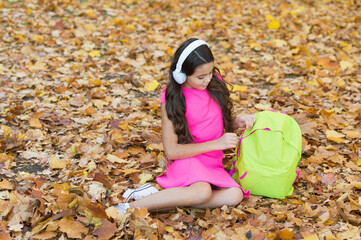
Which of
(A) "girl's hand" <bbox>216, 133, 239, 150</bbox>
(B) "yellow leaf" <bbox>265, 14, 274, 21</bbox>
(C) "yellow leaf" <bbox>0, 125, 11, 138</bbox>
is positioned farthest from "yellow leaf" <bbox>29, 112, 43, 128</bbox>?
(B) "yellow leaf" <bbox>265, 14, 274, 21</bbox>

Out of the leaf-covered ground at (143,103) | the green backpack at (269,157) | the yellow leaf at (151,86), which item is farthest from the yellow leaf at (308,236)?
the yellow leaf at (151,86)

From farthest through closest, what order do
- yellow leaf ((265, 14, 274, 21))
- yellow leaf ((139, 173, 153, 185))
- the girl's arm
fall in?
1. yellow leaf ((265, 14, 274, 21))
2. yellow leaf ((139, 173, 153, 185))
3. the girl's arm

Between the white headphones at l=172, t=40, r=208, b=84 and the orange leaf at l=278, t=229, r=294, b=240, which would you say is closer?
the orange leaf at l=278, t=229, r=294, b=240

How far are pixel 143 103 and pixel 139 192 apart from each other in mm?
1494

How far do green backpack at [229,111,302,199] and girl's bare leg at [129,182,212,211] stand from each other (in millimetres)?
362

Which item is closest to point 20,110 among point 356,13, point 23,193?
point 23,193

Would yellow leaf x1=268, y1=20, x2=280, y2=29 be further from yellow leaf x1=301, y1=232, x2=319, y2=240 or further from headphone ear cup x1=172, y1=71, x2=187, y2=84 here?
yellow leaf x1=301, y1=232, x2=319, y2=240

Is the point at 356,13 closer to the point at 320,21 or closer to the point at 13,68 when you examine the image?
the point at 320,21

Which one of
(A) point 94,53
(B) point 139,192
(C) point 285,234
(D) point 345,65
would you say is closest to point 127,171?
(B) point 139,192

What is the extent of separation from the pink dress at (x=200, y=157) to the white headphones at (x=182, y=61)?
0.60 feet

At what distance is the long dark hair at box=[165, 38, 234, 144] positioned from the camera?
2.54 m

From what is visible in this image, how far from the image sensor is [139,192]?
107 inches

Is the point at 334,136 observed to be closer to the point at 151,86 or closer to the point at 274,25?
the point at 151,86

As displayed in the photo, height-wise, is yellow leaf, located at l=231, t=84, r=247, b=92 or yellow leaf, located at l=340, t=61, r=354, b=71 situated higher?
yellow leaf, located at l=340, t=61, r=354, b=71
